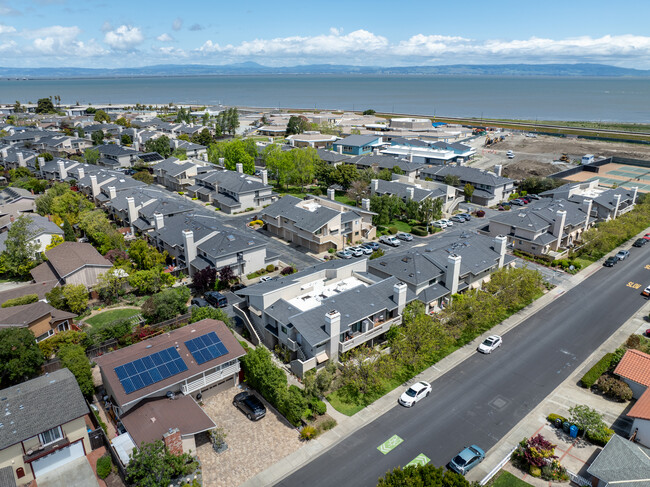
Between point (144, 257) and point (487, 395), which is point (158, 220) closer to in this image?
point (144, 257)

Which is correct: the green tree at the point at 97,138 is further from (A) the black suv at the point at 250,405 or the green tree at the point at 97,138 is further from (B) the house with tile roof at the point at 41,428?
(A) the black suv at the point at 250,405

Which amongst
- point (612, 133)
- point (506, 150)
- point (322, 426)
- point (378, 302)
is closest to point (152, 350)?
point (322, 426)

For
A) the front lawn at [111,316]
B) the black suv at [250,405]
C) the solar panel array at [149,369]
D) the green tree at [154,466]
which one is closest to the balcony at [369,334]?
the black suv at [250,405]

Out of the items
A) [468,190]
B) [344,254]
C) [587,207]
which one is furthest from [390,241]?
[587,207]

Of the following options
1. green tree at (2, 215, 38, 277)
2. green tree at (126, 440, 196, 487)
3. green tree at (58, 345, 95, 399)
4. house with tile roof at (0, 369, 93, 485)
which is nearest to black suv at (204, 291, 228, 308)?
green tree at (58, 345, 95, 399)

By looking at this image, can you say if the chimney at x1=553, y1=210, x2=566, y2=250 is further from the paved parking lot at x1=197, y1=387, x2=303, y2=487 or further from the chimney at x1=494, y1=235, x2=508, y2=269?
the paved parking lot at x1=197, y1=387, x2=303, y2=487

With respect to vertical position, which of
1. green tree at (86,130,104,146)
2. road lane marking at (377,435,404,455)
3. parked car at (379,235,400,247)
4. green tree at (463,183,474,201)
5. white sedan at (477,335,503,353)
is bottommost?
road lane marking at (377,435,404,455)
